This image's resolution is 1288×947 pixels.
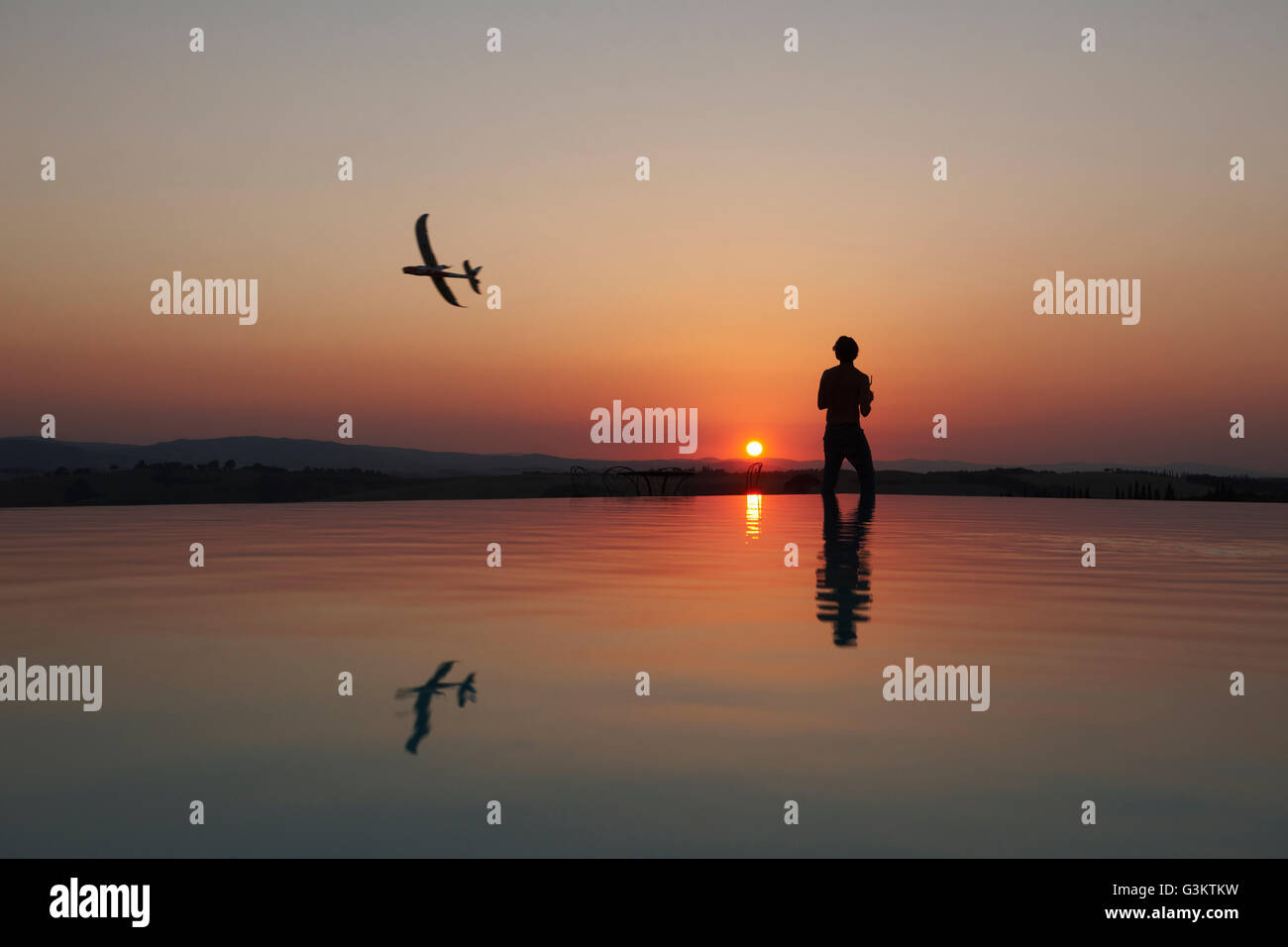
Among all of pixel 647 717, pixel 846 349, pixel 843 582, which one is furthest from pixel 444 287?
pixel 647 717

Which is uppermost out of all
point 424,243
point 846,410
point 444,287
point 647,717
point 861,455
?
point 424,243

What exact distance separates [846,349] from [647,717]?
1369 cm

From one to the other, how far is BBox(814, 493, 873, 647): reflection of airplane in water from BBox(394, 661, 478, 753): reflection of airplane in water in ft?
5.69

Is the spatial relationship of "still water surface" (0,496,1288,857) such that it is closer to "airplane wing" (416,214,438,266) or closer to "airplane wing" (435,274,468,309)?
"airplane wing" (435,274,468,309)

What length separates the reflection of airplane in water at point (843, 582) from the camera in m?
5.20

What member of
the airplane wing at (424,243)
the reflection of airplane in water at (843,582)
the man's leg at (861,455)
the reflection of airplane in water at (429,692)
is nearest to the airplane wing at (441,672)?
the reflection of airplane in water at (429,692)

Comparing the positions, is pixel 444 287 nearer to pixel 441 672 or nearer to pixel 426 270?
pixel 426 270

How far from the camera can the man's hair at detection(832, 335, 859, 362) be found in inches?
641

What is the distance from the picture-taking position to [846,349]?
16.4 m

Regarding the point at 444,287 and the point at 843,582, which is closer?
the point at 843,582

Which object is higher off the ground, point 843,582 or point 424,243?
point 424,243

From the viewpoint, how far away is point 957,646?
14.8 ft

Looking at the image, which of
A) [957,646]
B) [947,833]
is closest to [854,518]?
[957,646]
